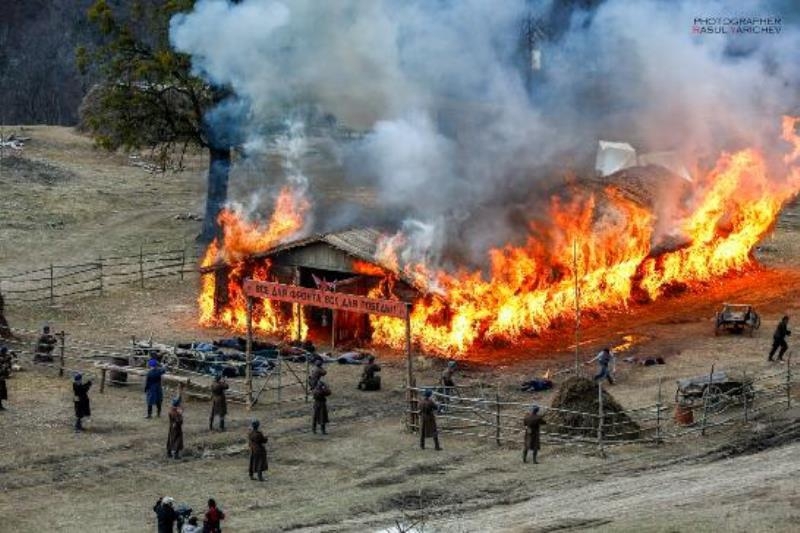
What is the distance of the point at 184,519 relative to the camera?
22.5 meters

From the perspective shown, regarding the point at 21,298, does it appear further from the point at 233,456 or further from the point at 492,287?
the point at 233,456

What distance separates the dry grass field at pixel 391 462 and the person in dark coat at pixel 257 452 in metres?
0.31

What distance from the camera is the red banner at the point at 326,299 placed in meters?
31.2

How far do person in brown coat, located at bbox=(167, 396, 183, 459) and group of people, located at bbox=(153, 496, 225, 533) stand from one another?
5.64 m

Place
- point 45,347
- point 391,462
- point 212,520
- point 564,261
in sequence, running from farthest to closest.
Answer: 1. point 564,261
2. point 45,347
3. point 391,462
4. point 212,520

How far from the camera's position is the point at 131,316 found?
140 feet

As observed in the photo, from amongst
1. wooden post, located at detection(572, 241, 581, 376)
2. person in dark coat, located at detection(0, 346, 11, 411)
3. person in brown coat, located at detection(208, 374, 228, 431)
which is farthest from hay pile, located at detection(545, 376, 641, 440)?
person in dark coat, located at detection(0, 346, 11, 411)

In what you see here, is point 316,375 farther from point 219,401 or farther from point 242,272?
point 242,272

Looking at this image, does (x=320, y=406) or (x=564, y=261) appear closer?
(x=320, y=406)

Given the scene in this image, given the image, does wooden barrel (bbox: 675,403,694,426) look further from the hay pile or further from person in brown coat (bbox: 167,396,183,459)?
person in brown coat (bbox: 167,396,183,459)

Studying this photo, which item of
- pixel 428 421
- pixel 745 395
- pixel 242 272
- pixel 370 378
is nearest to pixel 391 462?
pixel 428 421

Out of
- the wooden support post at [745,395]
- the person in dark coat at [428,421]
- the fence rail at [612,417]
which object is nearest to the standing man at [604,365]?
the fence rail at [612,417]

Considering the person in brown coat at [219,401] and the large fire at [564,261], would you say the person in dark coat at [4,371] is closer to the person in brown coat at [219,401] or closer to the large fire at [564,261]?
the person in brown coat at [219,401]

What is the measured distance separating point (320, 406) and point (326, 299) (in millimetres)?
3282
